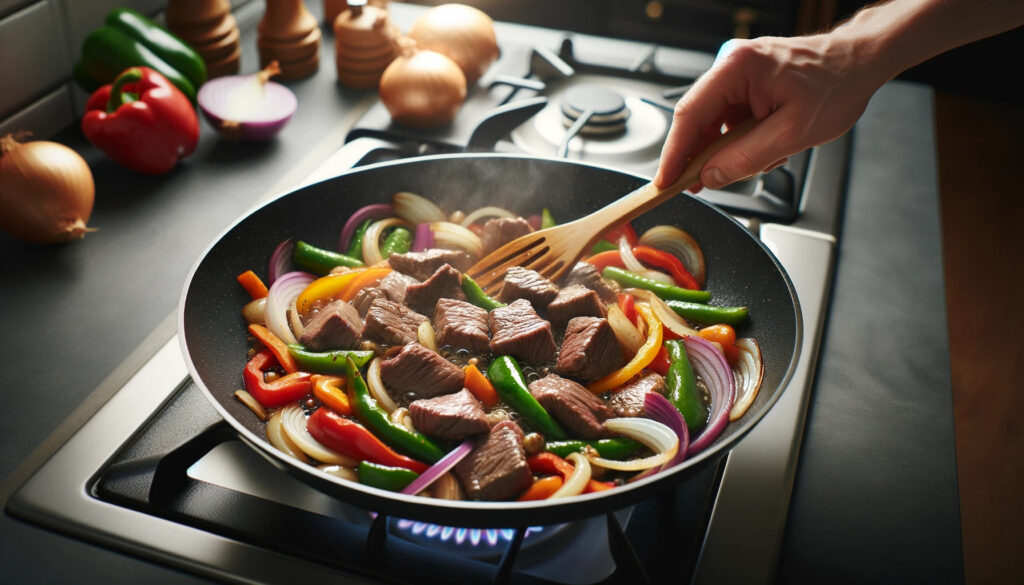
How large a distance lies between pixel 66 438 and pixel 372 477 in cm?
46

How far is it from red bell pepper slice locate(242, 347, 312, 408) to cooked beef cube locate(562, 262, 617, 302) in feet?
1.68

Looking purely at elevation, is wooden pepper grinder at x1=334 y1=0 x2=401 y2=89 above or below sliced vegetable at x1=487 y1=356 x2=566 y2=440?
above

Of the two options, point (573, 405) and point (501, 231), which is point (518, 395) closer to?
point (573, 405)

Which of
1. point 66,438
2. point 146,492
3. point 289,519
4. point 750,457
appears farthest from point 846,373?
point 66,438

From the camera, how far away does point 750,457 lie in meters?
1.10

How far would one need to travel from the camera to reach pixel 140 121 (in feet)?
5.26

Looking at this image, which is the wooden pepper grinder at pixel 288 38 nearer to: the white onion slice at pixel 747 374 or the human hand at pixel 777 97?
the human hand at pixel 777 97

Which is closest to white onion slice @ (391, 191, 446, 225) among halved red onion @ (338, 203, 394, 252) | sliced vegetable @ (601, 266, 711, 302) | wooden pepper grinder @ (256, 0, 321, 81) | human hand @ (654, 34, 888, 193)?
halved red onion @ (338, 203, 394, 252)

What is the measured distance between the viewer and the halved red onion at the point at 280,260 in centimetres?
137

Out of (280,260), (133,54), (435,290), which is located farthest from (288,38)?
(435,290)

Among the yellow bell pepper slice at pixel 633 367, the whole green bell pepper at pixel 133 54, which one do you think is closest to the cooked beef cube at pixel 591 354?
the yellow bell pepper slice at pixel 633 367

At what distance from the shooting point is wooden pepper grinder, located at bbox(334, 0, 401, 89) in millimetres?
1962

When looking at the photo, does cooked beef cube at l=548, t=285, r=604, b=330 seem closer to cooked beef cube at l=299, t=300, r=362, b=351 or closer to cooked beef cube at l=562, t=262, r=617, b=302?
cooked beef cube at l=562, t=262, r=617, b=302

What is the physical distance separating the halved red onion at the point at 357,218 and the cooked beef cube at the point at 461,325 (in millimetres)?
256
